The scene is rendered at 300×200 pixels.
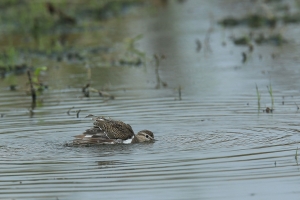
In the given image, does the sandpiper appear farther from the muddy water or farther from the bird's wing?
the muddy water

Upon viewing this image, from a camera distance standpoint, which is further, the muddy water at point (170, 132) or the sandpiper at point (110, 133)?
the sandpiper at point (110, 133)

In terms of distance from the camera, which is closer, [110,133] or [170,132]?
[110,133]

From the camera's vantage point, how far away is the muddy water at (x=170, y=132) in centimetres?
823

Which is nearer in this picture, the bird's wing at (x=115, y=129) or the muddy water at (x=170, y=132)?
the muddy water at (x=170, y=132)

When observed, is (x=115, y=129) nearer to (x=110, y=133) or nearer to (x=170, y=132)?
(x=110, y=133)

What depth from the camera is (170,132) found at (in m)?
11.3

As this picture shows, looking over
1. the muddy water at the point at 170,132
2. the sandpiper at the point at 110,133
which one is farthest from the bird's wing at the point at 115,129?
the muddy water at the point at 170,132

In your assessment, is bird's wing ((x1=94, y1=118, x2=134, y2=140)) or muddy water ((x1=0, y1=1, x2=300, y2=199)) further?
bird's wing ((x1=94, y1=118, x2=134, y2=140))

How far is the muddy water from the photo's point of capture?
8227 millimetres

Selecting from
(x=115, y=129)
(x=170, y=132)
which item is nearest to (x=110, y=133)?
(x=115, y=129)

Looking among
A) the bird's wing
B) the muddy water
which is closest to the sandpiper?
the bird's wing

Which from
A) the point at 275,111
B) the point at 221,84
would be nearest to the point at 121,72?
the point at 221,84

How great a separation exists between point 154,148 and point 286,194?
2.84 m

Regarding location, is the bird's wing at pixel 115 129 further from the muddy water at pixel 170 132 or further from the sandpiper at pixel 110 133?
the muddy water at pixel 170 132
